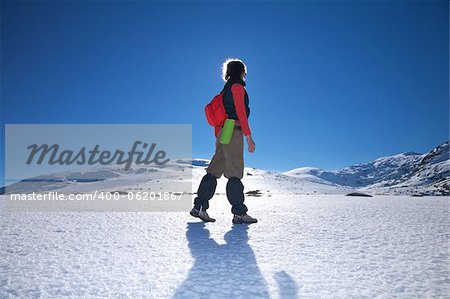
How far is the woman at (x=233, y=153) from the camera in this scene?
14.4ft

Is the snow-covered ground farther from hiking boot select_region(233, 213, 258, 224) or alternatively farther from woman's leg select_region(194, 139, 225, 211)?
woman's leg select_region(194, 139, 225, 211)

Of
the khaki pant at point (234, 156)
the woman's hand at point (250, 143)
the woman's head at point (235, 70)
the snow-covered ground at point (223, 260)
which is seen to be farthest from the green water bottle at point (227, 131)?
the snow-covered ground at point (223, 260)

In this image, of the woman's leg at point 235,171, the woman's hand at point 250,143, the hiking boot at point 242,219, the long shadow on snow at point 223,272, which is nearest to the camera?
the long shadow on snow at point 223,272

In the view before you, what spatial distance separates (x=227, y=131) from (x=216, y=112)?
35cm

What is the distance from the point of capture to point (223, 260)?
2.40m

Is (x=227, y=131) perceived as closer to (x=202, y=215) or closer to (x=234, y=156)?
(x=234, y=156)

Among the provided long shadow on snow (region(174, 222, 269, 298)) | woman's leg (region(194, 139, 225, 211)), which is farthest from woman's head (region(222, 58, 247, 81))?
long shadow on snow (region(174, 222, 269, 298))

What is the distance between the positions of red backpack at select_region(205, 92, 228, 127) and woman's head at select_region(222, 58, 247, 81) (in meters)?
0.35

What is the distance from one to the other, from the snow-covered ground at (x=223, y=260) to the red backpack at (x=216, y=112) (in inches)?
59.0

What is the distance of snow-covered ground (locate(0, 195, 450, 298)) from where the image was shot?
1.84 meters

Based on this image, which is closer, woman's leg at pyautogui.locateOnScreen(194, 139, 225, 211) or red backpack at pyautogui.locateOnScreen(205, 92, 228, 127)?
red backpack at pyautogui.locateOnScreen(205, 92, 228, 127)

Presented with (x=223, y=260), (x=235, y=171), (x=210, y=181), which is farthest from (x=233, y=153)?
(x=223, y=260)

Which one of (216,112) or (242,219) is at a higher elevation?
(216,112)

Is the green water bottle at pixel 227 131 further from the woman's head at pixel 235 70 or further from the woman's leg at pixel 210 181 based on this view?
the woman's head at pixel 235 70
